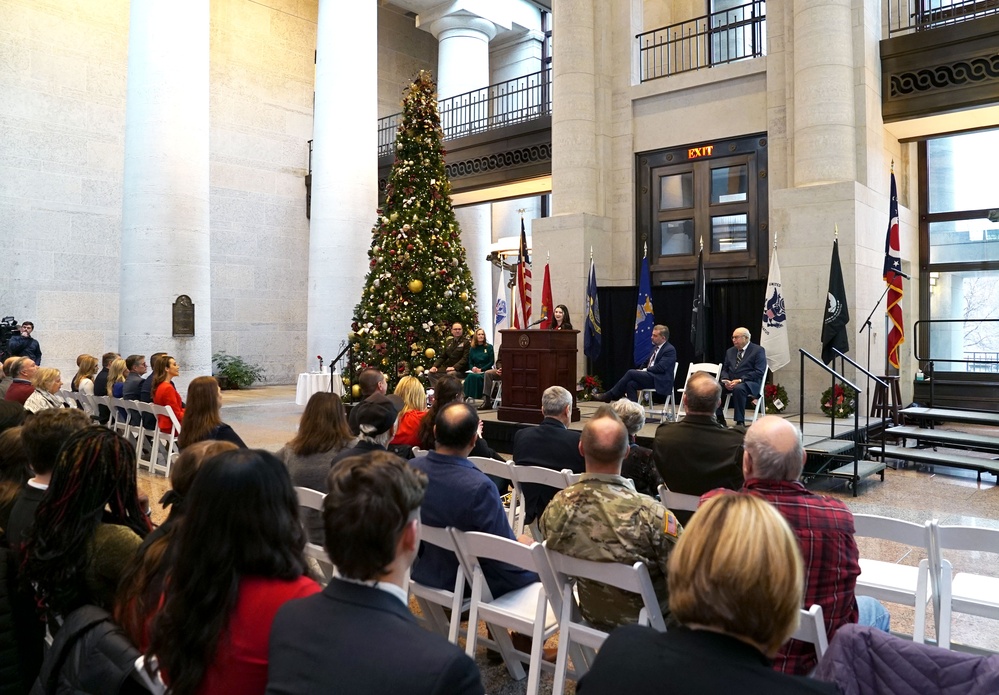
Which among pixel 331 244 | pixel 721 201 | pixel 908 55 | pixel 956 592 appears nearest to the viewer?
pixel 956 592

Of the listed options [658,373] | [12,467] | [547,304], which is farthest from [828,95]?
[12,467]

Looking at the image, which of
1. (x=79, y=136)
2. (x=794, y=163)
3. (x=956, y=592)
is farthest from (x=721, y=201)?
(x=79, y=136)

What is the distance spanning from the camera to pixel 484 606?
289 centimetres

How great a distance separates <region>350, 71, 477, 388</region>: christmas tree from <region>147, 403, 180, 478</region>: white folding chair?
162 inches

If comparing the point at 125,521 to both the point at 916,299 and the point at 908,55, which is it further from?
the point at 916,299

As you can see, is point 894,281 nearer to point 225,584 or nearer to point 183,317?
point 225,584

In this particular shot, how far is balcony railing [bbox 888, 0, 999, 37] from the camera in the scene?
1042 centimetres

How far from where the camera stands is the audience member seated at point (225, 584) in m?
1.58

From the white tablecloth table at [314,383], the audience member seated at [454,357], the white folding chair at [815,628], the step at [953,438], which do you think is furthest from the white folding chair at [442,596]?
the white tablecloth table at [314,383]

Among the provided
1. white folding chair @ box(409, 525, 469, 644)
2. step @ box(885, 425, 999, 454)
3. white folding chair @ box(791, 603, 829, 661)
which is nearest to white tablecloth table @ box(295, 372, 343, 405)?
step @ box(885, 425, 999, 454)

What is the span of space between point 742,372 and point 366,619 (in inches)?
294

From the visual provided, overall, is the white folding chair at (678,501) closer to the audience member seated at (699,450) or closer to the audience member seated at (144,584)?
the audience member seated at (699,450)

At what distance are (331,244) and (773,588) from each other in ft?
41.8

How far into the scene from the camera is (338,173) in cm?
1338
